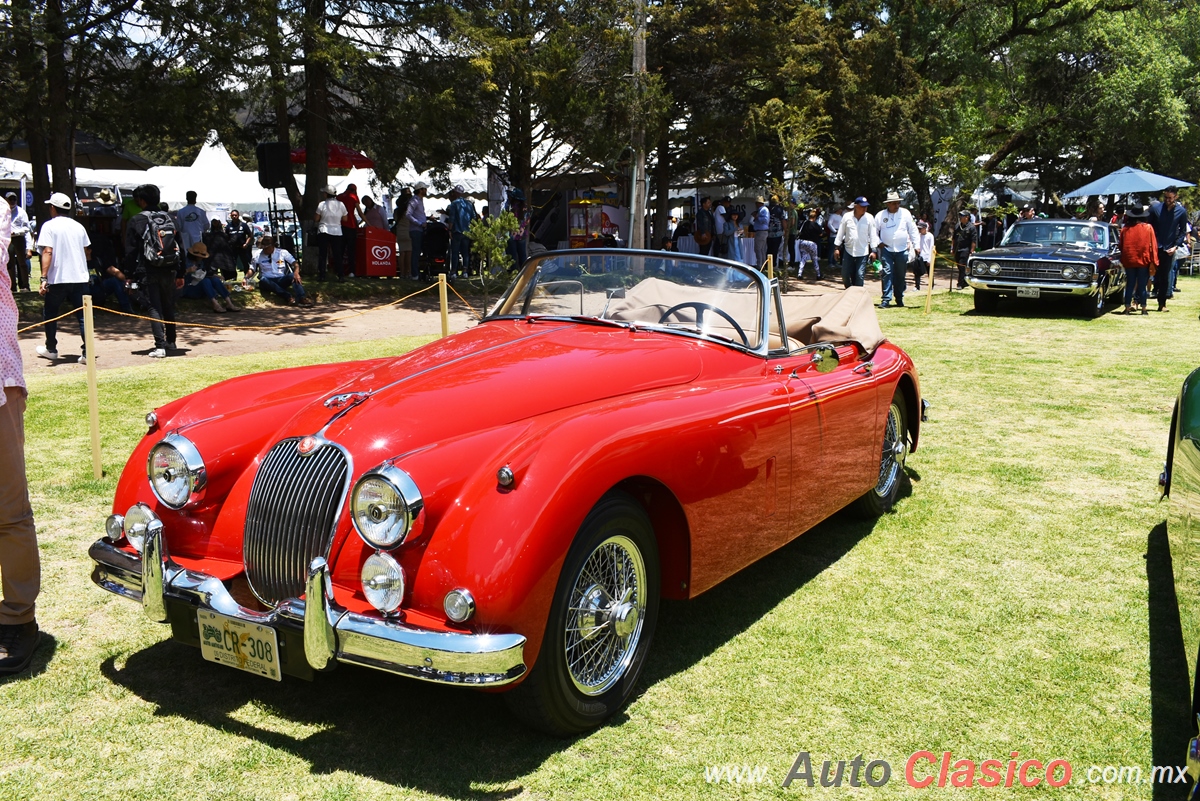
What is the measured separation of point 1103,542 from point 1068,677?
1829 mm

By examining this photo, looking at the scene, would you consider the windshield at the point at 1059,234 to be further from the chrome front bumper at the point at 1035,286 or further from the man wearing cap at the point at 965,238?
the man wearing cap at the point at 965,238

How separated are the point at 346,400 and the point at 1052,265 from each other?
1520cm

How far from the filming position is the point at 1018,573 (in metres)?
4.93

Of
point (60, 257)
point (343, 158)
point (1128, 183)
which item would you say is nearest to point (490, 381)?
point (60, 257)

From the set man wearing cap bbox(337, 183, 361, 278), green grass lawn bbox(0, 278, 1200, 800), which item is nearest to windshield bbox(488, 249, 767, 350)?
green grass lawn bbox(0, 278, 1200, 800)

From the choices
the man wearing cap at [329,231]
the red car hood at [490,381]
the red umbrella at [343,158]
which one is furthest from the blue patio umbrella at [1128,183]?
the red car hood at [490,381]

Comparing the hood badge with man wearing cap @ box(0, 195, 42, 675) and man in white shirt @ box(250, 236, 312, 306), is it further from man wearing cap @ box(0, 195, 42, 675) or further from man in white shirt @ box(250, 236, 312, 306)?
man in white shirt @ box(250, 236, 312, 306)

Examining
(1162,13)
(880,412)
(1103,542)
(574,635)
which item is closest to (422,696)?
(574,635)

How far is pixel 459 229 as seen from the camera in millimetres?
20812

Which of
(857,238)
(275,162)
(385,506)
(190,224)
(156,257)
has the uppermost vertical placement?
(275,162)

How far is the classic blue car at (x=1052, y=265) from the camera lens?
52.5 feet

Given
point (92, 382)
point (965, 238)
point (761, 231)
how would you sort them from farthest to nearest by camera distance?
1. point (965, 238)
2. point (761, 231)
3. point (92, 382)

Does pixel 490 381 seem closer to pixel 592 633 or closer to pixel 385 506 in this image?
pixel 385 506

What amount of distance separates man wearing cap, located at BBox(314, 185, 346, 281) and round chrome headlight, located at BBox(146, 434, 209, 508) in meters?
16.3
